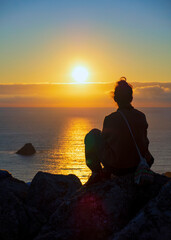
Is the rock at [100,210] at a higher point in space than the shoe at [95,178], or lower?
lower

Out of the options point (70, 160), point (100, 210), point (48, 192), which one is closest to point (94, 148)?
point (100, 210)

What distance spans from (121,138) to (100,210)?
1.51 m

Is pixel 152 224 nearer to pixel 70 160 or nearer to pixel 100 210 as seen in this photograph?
pixel 100 210

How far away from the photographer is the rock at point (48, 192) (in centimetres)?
783

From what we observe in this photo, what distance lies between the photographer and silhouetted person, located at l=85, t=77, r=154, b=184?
5836 millimetres

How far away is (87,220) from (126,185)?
3.60ft

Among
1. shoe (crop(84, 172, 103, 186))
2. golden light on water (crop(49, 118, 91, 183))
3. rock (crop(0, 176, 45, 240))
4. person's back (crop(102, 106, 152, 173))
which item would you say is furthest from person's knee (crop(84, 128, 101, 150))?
golden light on water (crop(49, 118, 91, 183))

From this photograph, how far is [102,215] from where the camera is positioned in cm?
552

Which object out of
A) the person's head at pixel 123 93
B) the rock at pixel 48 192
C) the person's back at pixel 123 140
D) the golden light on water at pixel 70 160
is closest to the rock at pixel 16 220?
the rock at pixel 48 192

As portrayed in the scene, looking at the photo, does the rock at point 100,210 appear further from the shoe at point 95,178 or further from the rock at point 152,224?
the rock at point 152,224

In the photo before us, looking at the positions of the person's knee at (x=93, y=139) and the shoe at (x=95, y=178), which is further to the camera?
the shoe at (x=95, y=178)

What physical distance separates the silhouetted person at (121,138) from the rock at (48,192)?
2457 mm

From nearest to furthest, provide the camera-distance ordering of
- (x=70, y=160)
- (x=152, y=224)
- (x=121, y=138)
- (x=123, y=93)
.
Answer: (x=152, y=224), (x=121, y=138), (x=123, y=93), (x=70, y=160)

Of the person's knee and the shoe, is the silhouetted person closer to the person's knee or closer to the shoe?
the person's knee
